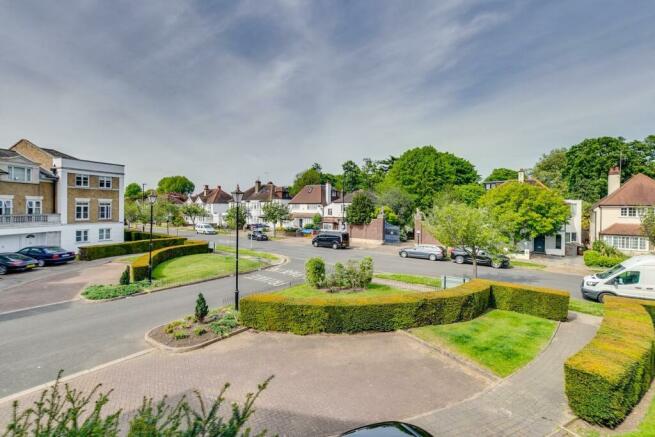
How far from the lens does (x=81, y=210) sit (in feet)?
113

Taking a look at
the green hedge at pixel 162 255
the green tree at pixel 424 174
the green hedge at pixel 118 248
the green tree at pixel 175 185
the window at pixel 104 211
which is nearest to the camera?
the green hedge at pixel 162 255

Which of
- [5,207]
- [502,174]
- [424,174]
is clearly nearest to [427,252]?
[424,174]

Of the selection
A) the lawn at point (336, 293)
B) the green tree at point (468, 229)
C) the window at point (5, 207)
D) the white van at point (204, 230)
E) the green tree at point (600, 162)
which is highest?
the green tree at point (600, 162)

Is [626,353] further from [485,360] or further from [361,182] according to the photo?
[361,182]

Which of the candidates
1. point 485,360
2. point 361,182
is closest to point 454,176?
point 361,182

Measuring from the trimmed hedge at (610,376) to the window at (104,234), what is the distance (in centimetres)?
4093

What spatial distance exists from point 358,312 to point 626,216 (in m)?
35.7

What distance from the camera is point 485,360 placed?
10.3 m

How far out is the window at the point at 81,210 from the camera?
33906 millimetres

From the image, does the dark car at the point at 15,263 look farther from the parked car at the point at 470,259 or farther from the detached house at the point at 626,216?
the detached house at the point at 626,216

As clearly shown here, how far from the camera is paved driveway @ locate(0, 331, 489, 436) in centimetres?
791

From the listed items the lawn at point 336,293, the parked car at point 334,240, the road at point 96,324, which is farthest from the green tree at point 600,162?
the lawn at point 336,293

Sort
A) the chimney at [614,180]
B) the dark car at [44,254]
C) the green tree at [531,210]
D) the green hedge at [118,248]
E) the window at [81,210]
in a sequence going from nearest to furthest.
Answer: the dark car at [44,254] → the green hedge at [118,248] → the green tree at [531,210] → the window at [81,210] → the chimney at [614,180]

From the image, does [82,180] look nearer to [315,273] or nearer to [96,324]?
[96,324]
